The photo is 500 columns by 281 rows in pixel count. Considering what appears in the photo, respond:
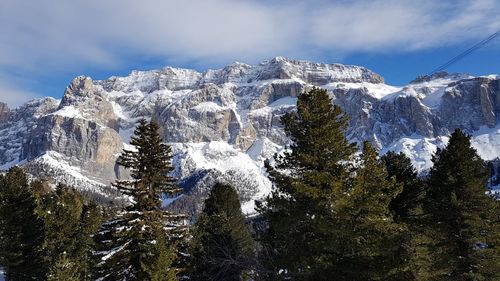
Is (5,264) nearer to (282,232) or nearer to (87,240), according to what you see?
(87,240)

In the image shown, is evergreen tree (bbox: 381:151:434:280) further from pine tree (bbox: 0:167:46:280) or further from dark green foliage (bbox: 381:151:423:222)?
pine tree (bbox: 0:167:46:280)

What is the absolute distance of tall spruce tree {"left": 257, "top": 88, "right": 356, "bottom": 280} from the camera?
59.2 feet

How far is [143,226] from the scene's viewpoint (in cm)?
2409

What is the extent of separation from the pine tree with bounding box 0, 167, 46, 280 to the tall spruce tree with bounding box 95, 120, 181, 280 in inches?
673

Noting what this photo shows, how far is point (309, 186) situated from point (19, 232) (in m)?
30.4

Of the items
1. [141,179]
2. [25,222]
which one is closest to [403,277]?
[141,179]

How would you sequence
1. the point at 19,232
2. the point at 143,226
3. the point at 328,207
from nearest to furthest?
the point at 328,207 < the point at 143,226 < the point at 19,232

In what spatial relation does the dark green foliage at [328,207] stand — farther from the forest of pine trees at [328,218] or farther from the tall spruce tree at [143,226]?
the tall spruce tree at [143,226]

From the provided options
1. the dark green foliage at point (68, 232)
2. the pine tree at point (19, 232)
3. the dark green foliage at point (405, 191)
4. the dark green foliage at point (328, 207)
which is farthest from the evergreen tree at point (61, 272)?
the dark green foliage at point (405, 191)

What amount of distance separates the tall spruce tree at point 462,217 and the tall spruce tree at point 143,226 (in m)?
13.1

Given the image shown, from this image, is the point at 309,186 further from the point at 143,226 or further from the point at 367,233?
the point at 143,226

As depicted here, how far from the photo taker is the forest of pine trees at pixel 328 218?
1748 cm

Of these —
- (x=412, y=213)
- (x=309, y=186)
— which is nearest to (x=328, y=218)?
(x=309, y=186)

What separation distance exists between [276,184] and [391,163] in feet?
33.2
